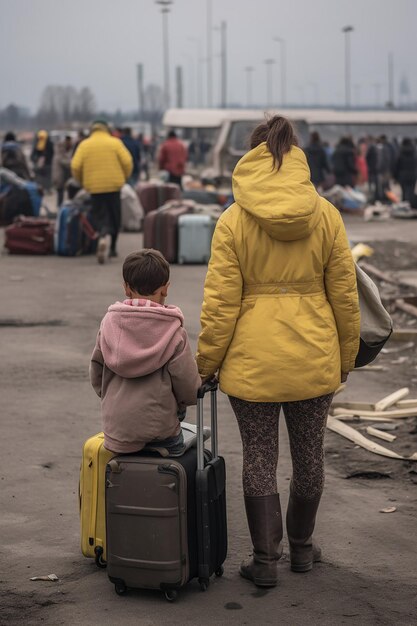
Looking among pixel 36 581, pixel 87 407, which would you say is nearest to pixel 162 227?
pixel 87 407

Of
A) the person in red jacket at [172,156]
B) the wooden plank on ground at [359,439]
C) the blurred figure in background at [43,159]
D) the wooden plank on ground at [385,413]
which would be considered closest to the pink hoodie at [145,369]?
the wooden plank on ground at [359,439]

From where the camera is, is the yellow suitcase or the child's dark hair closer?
the child's dark hair

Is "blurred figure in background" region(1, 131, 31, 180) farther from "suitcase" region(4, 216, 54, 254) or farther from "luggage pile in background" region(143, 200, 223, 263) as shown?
"luggage pile in background" region(143, 200, 223, 263)

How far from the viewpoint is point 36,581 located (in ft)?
16.6

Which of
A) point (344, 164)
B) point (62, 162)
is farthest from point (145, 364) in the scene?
point (344, 164)

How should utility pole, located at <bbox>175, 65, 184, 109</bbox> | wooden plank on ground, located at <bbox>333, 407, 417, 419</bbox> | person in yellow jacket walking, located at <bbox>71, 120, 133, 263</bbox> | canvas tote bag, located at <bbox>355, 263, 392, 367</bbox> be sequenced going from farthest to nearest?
utility pole, located at <bbox>175, 65, 184, 109</bbox> < person in yellow jacket walking, located at <bbox>71, 120, 133, 263</bbox> < wooden plank on ground, located at <bbox>333, 407, 417, 419</bbox> < canvas tote bag, located at <bbox>355, 263, 392, 367</bbox>

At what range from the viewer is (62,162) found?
23781mm

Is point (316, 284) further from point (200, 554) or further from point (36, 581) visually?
point (36, 581)

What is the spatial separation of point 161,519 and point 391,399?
13.3 ft

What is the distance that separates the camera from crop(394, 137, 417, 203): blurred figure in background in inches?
1148

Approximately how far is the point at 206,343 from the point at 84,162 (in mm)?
11573

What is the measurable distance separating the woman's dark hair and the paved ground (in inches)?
67.0

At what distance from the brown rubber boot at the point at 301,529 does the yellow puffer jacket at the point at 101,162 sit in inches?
447

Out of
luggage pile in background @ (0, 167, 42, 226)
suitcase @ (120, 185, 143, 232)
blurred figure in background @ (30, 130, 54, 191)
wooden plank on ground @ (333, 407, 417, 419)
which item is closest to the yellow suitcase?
wooden plank on ground @ (333, 407, 417, 419)
